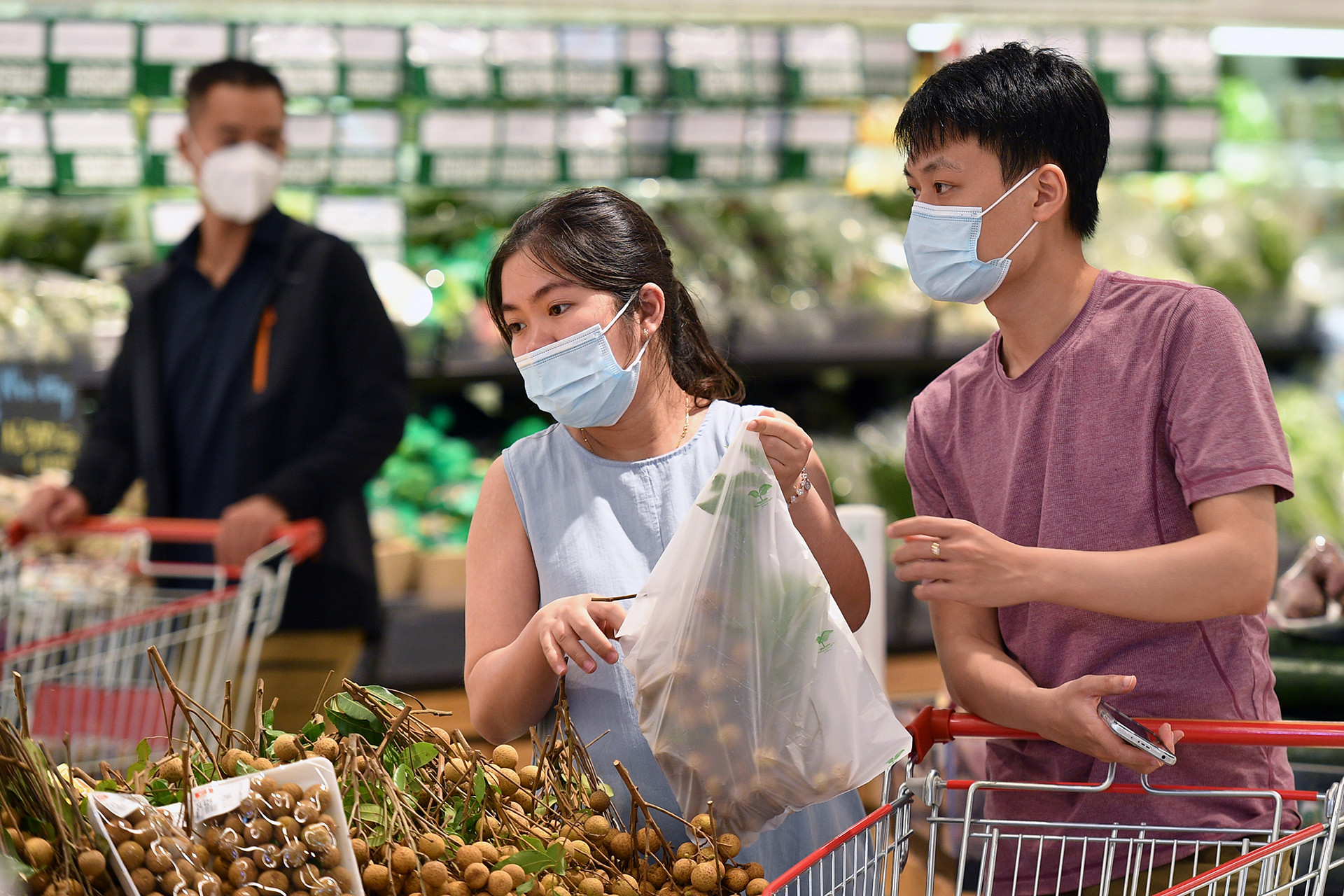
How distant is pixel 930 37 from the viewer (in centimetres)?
446

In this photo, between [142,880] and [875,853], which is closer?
[142,880]

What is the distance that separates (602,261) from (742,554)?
45 cm

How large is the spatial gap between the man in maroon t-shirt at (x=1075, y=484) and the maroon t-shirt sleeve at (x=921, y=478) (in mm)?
40

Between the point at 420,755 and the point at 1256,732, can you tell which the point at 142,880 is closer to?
the point at 420,755

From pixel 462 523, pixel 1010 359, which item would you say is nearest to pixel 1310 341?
pixel 462 523

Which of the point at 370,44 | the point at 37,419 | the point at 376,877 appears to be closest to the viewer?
the point at 376,877

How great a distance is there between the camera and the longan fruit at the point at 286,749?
1.20 metres

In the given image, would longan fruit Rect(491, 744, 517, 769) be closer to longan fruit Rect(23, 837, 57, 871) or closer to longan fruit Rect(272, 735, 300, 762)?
longan fruit Rect(272, 735, 300, 762)

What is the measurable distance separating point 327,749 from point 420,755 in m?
0.10

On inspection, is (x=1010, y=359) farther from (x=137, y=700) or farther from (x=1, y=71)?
(x=1, y=71)

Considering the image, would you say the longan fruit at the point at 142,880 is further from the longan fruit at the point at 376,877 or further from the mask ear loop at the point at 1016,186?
the mask ear loop at the point at 1016,186

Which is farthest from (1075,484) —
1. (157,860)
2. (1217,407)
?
(157,860)

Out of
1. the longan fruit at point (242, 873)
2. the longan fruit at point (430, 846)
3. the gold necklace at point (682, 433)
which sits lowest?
the longan fruit at point (430, 846)

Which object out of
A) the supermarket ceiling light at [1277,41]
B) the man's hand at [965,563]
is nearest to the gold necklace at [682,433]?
the man's hand at [965,563]
